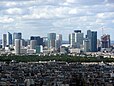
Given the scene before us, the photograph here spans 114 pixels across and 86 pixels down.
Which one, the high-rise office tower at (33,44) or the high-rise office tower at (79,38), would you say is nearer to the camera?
the high-rise office tower at (33,44)

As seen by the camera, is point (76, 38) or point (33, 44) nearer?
point (33, 44)

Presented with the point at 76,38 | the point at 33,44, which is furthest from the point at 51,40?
the point at 33,44

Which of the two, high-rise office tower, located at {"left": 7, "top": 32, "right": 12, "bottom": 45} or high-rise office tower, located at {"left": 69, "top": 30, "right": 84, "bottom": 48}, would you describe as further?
high-rise office tower, located at {"left": 7, "top": 32, "right": 12, "bottom": 45}

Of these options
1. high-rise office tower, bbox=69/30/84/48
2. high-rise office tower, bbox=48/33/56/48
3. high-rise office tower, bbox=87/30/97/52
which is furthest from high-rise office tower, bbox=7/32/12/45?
high-rise office tower, bbox=87/30/97/52

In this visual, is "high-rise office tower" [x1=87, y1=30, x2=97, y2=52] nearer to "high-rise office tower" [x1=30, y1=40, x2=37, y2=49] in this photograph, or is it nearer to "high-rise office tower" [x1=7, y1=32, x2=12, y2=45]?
"high-rise office tower" [x1=30, y1=40, x2=37, y2=49]

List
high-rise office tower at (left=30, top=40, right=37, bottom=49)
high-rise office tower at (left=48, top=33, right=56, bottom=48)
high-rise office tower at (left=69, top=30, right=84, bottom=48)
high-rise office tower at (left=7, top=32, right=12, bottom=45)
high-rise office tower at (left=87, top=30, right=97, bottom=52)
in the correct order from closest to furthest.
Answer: high-rise office tower at (left=87, top=30, right=97, bottom=52) < high-rise office tower at (left=30, top=40, right=37, bottom=49) < high-rise office tower at (left=48, top=33, right=56, bottom=48) < high-rise office tower at (left=69, top=30, right=84, bottom=48) < high-rise office tower at (left=7, top=32, right=12, bottom=45)

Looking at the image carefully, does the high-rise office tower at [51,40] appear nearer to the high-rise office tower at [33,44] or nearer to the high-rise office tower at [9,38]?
the high-rise office tower at [33,44]

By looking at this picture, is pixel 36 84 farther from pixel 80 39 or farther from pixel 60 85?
pixel 80 39

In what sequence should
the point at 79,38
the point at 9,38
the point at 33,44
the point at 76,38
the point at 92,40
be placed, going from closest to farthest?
the point at 92,40, the point at 33,44, the point at 79,38, the point at 76,38, the point at 9,38

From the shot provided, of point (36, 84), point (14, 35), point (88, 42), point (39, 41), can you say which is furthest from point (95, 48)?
point (36, 84)

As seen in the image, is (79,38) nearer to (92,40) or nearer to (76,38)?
(76,38)

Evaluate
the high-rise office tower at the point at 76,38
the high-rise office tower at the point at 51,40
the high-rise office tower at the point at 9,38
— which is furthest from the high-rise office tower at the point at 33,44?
the high-rise office tower at the point at 9,38

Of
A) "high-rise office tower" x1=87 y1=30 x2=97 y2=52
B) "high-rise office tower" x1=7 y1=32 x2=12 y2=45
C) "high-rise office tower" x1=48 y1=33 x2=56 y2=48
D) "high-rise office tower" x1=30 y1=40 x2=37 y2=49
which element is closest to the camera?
"high-rise office tower" x1=87 y1=30 x2=97 y2=52
